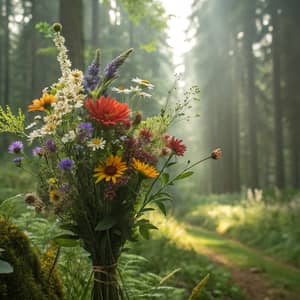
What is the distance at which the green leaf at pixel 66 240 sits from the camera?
1.96 meters

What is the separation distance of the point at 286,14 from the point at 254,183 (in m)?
8.56

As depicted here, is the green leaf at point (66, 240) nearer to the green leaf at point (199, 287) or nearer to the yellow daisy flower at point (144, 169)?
the yellow daisy flower at point (144, 169)

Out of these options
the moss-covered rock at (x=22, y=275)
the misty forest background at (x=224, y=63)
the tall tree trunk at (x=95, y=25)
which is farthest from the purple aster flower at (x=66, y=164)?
the tall tree trunk at (x=95, y=25)

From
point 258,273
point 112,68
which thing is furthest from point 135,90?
point 258,273

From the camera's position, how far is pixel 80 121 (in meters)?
1.91

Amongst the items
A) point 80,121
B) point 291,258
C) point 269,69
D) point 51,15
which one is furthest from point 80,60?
point 269,69

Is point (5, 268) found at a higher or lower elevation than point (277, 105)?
lower

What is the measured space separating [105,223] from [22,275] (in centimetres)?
52

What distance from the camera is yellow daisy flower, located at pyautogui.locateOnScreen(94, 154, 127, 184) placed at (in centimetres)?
175

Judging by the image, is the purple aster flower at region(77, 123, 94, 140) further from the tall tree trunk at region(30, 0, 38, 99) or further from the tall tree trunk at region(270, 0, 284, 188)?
the tall tree trunk at region(30, 0, 38, 99)

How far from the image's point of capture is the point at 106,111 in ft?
5.78

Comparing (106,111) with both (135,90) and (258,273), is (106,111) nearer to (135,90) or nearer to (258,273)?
(135,90)

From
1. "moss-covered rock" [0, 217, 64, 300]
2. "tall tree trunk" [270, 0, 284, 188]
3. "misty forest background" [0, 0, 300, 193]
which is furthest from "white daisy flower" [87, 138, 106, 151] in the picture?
Result: "tall tree trunk" [270, 0, 284, 188]

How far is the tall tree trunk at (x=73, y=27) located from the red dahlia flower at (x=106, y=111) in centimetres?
454
